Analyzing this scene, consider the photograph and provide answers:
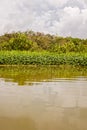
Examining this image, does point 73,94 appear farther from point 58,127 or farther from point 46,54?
point 46,54

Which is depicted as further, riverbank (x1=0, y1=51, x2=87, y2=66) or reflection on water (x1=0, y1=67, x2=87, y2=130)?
riverbank (x1=0, y1=51, x2=87, y2=66)

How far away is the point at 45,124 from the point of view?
20.3 ft

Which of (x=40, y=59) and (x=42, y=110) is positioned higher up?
(x=40, y=59)

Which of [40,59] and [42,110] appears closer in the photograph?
[42,110]

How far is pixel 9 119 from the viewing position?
6.55 metres

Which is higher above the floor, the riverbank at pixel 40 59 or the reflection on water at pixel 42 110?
the riverbank at pixel 40 59

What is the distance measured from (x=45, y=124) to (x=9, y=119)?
847 millimetres

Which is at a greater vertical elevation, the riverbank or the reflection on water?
the riverbank

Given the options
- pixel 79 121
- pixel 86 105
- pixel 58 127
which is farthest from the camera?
pixel 86 105

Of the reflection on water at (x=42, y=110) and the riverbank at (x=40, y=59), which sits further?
the riverbank at (x=40, y=59)

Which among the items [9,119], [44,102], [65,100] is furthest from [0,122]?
[65,100]

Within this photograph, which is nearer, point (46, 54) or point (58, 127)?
point (58, 127)

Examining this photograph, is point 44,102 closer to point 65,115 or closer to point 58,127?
point 65,115

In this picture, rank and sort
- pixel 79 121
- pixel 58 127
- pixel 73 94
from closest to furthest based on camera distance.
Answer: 1. pixel 58 127
2. pixel 79 121
3. pixel 73 94
